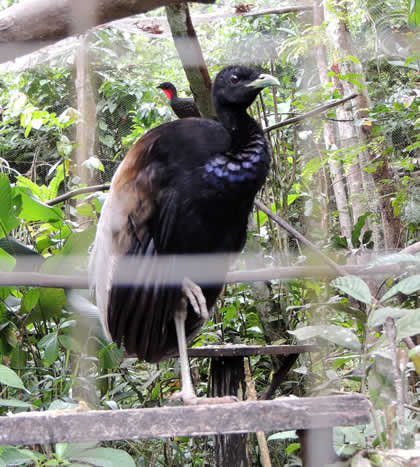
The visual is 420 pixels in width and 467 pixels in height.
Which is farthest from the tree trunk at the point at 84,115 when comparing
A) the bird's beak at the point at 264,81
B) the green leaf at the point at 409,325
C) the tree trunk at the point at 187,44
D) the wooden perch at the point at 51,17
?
the green leaf at the point at 409,325

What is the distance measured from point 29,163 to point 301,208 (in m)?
1.68

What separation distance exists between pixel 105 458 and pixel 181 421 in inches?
16.4

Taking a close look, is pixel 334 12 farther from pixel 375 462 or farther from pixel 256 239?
pixel 375 462

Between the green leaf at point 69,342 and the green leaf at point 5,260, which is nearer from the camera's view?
the green leaf at point 5,260

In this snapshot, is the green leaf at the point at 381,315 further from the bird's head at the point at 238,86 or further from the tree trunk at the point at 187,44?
the tree trunk at the point at 187,44

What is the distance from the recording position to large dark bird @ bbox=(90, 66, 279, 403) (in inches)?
39.6

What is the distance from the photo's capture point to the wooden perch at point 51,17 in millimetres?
753

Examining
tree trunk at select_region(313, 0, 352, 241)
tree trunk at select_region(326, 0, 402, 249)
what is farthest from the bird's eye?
tree trunk at select_region(326, 0, 402, 249)

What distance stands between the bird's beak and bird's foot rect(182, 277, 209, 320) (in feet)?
1.29

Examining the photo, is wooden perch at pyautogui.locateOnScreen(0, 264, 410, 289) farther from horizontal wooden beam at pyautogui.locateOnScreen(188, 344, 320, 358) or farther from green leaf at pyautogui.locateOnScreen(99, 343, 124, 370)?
green leaf at pyautogui.locateOnScreen(99, 343, 124, 370)

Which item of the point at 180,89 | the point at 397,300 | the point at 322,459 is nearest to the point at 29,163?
the point at 180,89

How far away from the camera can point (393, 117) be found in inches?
86.8

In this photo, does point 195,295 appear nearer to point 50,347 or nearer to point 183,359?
point 183,359

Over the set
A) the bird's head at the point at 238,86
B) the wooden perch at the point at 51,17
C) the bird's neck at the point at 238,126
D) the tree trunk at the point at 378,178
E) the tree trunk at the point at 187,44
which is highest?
the wooden perch at the point at 51,17
